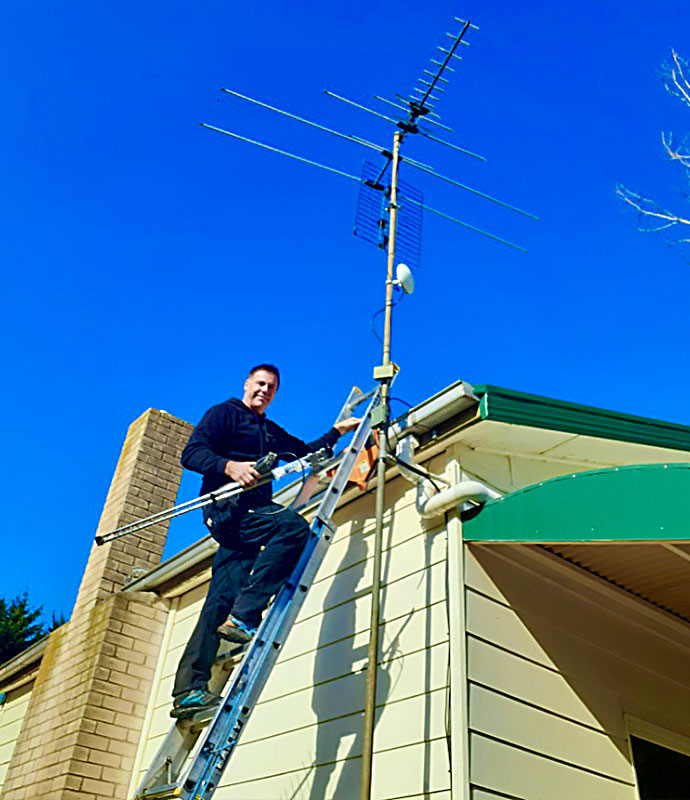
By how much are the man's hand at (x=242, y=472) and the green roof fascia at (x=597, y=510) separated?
1.24 meters

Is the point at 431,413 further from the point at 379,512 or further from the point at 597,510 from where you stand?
the point at 597,510

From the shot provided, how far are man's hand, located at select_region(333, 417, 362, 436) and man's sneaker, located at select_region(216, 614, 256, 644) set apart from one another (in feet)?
4.96

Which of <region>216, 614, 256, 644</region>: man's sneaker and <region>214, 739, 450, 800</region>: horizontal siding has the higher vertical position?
<region>216, 614, 256, 644</region>: man's sneaker

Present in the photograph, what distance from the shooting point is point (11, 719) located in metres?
8.80

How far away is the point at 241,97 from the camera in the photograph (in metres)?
5.26

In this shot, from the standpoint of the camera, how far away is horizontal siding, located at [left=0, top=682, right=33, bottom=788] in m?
8.35

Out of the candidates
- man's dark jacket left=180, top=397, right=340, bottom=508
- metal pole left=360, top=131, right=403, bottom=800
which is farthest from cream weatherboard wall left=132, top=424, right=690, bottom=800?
man's dark jacket left=180, top=397, right=340, bottom=508

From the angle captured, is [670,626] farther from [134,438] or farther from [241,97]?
[134,438]

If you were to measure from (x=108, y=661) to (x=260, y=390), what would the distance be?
2.96 metres

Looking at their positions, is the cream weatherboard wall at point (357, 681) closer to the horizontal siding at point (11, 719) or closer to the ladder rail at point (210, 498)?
the ladder rail at point (210, 498)

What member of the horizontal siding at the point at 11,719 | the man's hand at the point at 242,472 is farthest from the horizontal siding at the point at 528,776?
the horizontal siding at the point at 11,719

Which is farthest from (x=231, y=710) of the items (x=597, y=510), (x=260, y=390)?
(x=260, y=390)

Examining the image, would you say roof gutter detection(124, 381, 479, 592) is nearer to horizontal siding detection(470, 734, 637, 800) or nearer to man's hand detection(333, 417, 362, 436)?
man's hand detection(333, 417, 362, 436)

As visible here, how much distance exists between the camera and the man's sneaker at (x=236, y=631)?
429 centimetres
